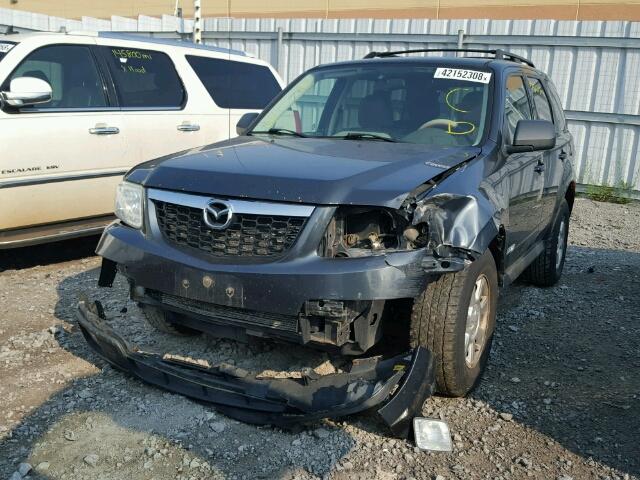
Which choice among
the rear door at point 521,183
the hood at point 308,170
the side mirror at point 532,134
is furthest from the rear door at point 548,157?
the hood at point 308,170

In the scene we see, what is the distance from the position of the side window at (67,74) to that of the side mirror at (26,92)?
0.55ft

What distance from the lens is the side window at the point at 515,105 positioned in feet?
14.0

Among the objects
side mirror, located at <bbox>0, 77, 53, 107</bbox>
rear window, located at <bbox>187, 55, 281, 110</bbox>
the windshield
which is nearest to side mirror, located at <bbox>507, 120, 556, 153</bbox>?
the windshield

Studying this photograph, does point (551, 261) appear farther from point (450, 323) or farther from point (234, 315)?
point (234, 315)

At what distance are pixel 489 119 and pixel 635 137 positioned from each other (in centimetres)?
694

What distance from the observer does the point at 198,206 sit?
3.28m

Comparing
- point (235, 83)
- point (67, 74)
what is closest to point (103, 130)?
point (67, 74)

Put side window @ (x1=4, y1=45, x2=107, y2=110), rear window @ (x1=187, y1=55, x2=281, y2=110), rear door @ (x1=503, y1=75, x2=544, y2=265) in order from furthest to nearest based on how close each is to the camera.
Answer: rear window @ (x1=187, y1=55, x2=281, y2=110) → side window @ (x1=4, y1=45, x2=107, y2=110) → rear door @ (x1=503, y1=75, x2=544, y2=265)

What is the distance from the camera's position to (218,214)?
3.19 m

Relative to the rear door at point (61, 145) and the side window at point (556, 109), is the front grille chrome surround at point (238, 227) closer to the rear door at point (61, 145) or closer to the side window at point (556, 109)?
the rear door at point (61, 145)

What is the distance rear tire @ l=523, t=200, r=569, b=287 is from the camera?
557 cm

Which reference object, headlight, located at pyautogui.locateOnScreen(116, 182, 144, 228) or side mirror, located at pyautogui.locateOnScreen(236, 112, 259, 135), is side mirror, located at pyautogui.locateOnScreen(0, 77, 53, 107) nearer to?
side mirror, located at pyautogui.locateOnScreen(236, 112, 259, 135)

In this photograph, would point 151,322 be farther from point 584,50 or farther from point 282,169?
point 584,50

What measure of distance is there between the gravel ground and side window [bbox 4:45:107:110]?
5.81 feet
